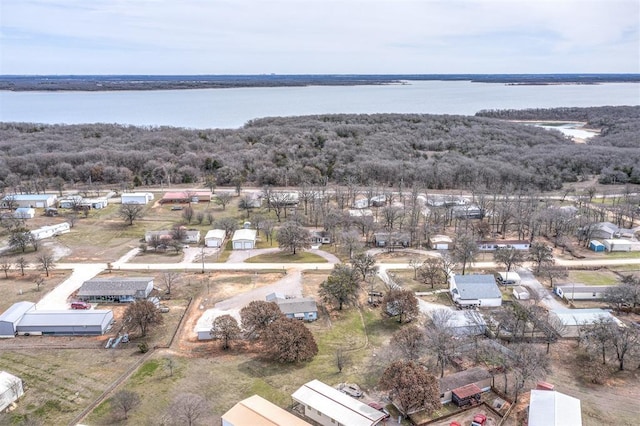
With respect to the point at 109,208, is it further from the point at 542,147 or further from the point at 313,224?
the point at 542,147

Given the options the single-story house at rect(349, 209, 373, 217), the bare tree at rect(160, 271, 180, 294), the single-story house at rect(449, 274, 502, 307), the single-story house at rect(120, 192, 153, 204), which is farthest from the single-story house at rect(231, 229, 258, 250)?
the single-story house at rect(120, 192, 153, 204)

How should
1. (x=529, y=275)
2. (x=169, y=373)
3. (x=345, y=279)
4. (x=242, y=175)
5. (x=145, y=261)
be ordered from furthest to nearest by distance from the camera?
(x=242, y=175)
(x=145, y=261)
(x=529, y=275)
(x=345, y=279)
(x=169, y=373)

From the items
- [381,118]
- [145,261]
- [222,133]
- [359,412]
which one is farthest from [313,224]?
[381,118]

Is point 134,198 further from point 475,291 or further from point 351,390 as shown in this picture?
point 351,390

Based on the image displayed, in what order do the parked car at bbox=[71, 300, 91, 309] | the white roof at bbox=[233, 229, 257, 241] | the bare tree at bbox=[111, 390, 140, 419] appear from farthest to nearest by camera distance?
1. the white roof at bbox=[233, 229, 257, 241]
2. the parked car at bbox=[71, 300, 91, 309]
3. the bare tree at bbox=[111, 390, 140, 419]

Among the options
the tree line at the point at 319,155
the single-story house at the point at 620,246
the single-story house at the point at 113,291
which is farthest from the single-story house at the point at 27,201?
the single-story house at the point at 620,246

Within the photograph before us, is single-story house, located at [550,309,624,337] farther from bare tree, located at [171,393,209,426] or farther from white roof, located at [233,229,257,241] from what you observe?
white roof, located at [233,229,257,241]

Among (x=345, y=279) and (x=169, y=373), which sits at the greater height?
(x=345, y=279)
